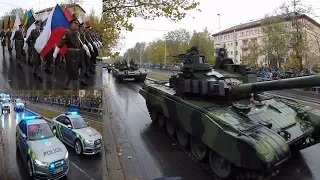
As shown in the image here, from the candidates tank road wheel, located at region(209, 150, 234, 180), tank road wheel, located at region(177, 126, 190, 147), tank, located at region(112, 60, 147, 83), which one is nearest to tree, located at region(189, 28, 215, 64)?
tank, located at region(112, 60, 147, 83)

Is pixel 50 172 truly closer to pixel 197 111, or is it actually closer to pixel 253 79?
pixel 197 111

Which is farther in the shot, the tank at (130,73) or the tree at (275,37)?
the tree at (275,37)

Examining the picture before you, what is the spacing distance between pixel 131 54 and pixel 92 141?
88.2 metres

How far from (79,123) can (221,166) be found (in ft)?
16.5

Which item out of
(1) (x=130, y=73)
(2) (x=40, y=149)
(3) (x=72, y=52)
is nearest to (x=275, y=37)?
(1) (x=130, y=73)

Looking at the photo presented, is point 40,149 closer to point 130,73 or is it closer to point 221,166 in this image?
point 221,166

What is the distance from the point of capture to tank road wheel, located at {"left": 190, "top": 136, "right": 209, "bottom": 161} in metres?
9.02

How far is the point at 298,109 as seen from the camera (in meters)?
9.90

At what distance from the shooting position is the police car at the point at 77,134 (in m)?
3.92

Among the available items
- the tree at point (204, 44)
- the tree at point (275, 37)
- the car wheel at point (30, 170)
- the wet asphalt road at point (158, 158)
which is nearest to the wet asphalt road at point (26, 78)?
the car wheel at point (30, 170)

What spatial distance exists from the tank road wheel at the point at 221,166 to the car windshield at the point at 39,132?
5.12m

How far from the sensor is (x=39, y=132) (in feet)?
11.9

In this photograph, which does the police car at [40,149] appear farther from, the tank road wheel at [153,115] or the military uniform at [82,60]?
the tank road wheel at [153,115]

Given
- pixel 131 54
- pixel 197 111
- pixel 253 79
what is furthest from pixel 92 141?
pixel 131 54
